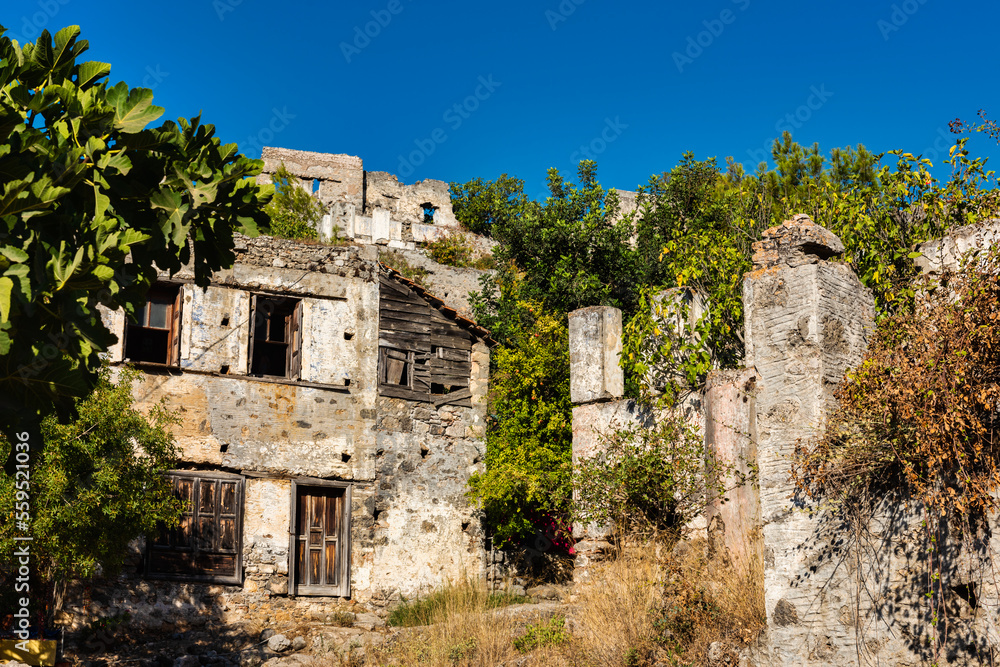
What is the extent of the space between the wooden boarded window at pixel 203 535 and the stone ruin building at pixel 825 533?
282 inches

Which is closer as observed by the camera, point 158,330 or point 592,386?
point 592,386

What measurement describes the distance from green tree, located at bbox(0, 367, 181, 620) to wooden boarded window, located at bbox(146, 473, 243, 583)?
6.40 ft

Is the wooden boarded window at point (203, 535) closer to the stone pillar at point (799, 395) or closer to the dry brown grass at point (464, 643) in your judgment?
the dry brown grass at point (464, 643)

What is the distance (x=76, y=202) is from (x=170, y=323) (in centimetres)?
877

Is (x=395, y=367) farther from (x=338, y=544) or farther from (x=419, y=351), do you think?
(x=338, y=544)

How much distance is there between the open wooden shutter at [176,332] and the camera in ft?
44.9

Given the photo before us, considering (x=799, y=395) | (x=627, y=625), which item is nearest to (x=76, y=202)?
(x=799, y=395)

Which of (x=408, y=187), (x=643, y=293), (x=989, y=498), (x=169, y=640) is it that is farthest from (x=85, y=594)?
(x=408, y=187)

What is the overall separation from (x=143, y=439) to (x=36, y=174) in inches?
251

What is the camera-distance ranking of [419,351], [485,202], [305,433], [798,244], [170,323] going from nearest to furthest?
[798,244] → [170,323] → [305,433] → [419,351] → [485,202]

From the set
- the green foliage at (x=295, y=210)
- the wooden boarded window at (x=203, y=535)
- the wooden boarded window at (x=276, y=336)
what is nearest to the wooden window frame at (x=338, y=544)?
the wooden boarded window at (x=203, y=535)

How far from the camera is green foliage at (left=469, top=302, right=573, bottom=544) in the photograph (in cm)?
1442

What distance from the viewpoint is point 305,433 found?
14.1 meters

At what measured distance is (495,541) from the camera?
15000 millimetres
